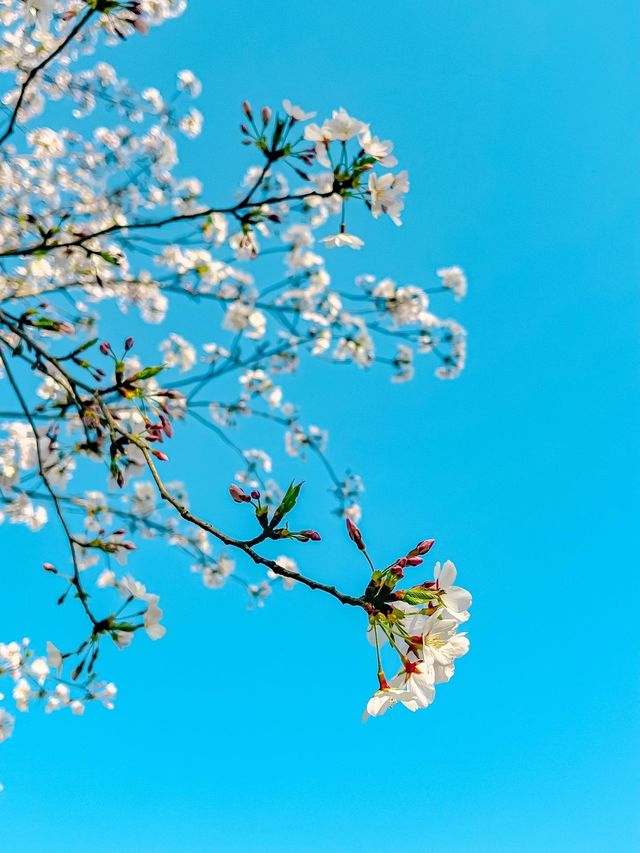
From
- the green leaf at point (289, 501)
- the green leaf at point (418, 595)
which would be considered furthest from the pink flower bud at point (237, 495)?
the green leaf at point (418, 595)

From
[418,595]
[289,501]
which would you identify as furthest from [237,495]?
[418,595]

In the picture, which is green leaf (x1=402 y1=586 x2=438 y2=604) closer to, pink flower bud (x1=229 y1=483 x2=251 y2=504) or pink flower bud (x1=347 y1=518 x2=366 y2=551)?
pink flower bud (x1=347 y1=518 x2=366 y2=551)

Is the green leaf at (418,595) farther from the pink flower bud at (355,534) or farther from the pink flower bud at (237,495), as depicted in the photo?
the pink flower bud at (237,495)

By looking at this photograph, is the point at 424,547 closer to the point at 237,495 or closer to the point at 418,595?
the point at 418,595

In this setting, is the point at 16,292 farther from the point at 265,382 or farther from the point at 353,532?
the point at 353,532

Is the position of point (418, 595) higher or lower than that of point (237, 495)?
lower

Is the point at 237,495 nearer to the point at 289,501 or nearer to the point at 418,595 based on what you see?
the point at 289,501

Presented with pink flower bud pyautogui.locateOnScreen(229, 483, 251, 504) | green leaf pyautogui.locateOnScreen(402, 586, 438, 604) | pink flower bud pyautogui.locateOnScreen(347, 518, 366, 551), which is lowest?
green leaf pyautogui.locateOnScreen(402, 586, 438, 604)

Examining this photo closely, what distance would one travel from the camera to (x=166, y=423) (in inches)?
80.6

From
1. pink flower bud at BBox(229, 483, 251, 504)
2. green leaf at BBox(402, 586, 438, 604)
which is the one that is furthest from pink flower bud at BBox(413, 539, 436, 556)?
pink flower bud at BBox(229, 483, 251, 504)

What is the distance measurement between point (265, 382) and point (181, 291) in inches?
77.8

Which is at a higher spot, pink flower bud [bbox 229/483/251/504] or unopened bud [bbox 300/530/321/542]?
pink flower bud [bbox 229/483/251/504]

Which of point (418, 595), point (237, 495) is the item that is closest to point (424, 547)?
point (418, 595)

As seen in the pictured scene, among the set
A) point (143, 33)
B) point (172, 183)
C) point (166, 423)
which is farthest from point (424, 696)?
point (172, 183)
